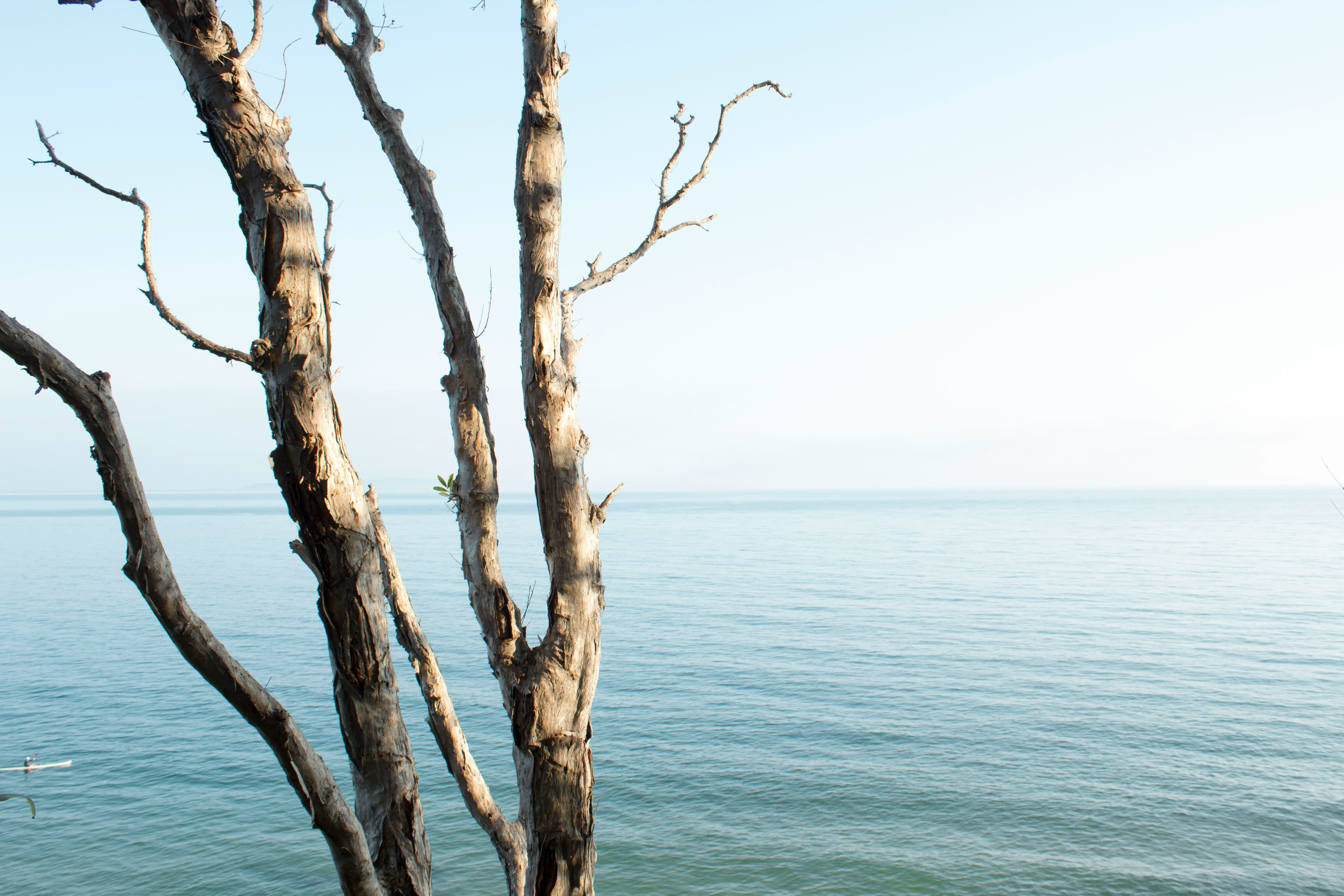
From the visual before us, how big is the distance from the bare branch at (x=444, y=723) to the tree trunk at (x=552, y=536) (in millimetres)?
1916

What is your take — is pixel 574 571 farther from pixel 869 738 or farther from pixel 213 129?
pixel 869 738

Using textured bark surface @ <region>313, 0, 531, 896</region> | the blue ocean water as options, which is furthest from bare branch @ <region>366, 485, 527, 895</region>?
the blue ocean water

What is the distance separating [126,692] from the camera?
3044 cm

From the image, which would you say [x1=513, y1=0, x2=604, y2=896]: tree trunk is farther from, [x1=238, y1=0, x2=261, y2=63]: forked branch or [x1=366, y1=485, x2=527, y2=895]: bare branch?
[x1=366, y1=485, x2=527, y2=895]: bare branch

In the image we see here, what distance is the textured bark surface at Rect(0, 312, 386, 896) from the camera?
6.11 ft

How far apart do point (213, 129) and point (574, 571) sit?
5.73 feet

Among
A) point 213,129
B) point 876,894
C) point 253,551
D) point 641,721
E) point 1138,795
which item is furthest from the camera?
point 253,551

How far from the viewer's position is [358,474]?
242cm

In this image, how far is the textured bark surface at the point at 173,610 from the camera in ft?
6.11

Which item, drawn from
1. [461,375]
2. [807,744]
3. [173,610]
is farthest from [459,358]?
[807,744]

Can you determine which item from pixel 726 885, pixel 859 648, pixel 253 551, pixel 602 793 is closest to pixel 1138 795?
pixel 726 885

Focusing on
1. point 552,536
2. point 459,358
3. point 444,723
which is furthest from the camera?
point 444,723

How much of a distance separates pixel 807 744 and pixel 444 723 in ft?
68.3

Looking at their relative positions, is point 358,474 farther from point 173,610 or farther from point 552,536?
point 552,536
